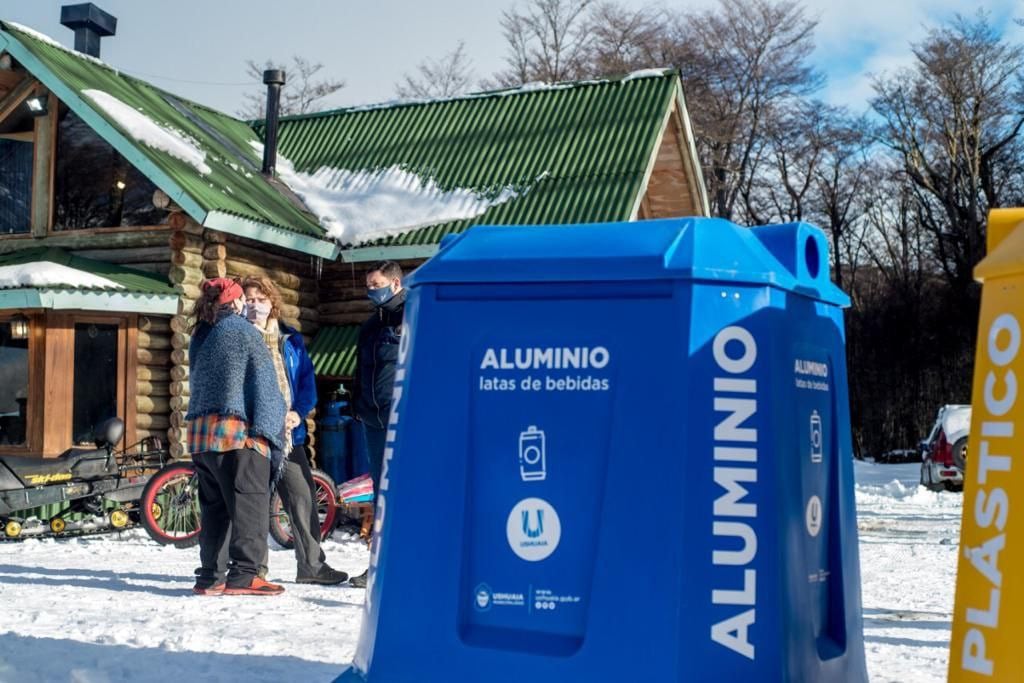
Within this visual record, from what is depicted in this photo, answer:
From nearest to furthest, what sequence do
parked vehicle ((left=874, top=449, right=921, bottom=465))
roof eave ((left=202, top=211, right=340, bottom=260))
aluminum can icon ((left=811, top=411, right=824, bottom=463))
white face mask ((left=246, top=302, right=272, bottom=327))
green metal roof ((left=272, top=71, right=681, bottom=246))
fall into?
1. aluminum can icon ((left=811, top=411, right=824, bottom=463))
2. white face mask ((left=246, top=302, right=272, bottom=327))
3. roof eave ((left=202, top=211, right=340, bottom=260))
4. green metal roof ((left=272, top=71, right=681, bottom=246))
5. parked vehicle ((left=874, top=449, right=921, bottom=465))

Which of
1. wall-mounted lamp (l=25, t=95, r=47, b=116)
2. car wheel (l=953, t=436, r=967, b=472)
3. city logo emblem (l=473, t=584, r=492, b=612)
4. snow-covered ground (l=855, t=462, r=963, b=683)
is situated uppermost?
wall-mounted lamp (l=25, t=95, r=47, b=116)

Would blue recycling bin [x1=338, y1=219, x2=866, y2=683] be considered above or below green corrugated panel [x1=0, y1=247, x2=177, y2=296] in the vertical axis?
below

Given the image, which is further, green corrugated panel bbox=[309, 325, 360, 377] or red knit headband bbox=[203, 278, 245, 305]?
green corrugated panel bbox=[309, 325, 360, 377]

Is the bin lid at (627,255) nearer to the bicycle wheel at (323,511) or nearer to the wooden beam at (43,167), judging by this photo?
the bicycle wheel at (323,511)

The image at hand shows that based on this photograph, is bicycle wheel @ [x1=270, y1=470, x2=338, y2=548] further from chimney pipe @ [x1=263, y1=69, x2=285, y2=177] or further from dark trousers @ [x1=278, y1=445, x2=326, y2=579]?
chimney pipe @ [x1=263, y1=69, x2=285, y2=177]

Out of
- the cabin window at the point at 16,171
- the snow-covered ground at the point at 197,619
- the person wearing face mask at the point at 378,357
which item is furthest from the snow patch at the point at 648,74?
the person wearing face mask at the point at 378,357

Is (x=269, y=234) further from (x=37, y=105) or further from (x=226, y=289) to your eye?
(x=226, y=289)

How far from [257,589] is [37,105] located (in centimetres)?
902

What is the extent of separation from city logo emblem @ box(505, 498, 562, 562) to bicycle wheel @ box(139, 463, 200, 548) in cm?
733

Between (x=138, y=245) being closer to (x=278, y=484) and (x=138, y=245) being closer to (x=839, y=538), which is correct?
(x=278, y=484)

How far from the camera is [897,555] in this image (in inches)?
354

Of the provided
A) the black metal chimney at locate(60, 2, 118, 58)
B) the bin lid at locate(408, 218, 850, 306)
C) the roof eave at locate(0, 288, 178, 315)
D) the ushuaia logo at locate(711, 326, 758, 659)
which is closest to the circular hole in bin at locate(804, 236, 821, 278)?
the bin lid at locate(408, 218, 850, 306)

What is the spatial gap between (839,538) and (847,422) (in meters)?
0.29

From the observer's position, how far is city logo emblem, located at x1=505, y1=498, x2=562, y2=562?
2.51 metres
